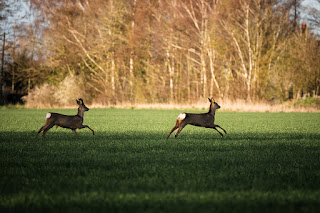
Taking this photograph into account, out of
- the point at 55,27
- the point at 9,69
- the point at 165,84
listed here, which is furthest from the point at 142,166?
the point at 9,69

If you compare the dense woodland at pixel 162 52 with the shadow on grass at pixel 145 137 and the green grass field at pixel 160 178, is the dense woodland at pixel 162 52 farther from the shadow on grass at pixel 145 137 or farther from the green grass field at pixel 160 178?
the green grass field at pixel 160 178

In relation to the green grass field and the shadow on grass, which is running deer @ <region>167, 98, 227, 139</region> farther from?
the green grass field

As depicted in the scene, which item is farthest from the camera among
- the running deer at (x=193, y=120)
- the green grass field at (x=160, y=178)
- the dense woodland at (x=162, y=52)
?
the dense woodland at (x=162, y=52)

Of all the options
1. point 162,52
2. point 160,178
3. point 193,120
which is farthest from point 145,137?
point 162,52

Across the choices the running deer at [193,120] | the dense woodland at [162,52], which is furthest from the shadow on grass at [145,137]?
the dense woodland at [162,52]

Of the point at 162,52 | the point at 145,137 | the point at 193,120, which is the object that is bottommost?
the point at 145,137

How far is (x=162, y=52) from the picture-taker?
41.8 meters

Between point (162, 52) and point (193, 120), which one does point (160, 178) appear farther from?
point (162, 52)

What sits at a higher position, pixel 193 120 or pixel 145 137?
pixel 193 120

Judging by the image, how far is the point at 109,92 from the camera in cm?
4497

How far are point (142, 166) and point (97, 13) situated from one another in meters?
41.1

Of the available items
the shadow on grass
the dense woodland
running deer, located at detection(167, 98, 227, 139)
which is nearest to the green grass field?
running deer, located at detection(167, 98, 227, 139)

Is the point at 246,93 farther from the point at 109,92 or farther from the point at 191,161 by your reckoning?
the point at 191,161

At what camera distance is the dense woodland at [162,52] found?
3322 centimetres
